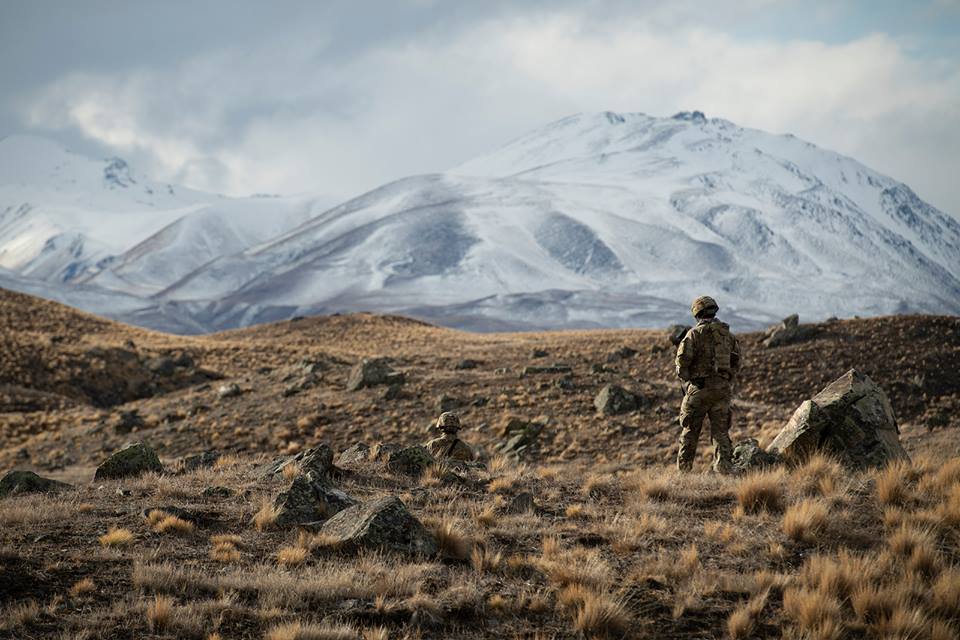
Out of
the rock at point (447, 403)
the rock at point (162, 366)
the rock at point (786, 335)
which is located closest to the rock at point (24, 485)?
the rock at point (447, 403)

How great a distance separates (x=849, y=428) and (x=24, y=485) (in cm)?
1223

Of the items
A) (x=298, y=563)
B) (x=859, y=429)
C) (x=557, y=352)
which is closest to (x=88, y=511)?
(x=298, y=563)

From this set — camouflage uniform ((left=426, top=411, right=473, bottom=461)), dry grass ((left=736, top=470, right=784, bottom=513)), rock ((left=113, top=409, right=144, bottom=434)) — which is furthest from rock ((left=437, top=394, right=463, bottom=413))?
dry grass ((left=736, top=470, right=784, bottom=513))

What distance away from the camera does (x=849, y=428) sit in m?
10.6

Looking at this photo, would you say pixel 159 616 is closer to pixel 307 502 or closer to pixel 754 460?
pixel 307 502

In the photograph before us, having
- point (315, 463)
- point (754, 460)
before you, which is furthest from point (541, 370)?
point (315, 463)

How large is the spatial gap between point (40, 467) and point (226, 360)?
20.3 m

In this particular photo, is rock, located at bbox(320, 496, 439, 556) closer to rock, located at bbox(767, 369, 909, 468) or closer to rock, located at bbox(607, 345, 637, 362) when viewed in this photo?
rock, located at bbox(767, 369, 909, 468)

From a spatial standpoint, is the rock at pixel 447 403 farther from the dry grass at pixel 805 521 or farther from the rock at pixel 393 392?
the dry grass at pixel 805 521

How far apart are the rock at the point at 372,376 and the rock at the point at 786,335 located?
15409 millimetres

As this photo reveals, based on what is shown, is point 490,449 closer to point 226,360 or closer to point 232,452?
point 232,452

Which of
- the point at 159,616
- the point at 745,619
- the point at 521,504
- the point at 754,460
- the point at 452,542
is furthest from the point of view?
the point at 754,460

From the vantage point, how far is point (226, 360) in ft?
145

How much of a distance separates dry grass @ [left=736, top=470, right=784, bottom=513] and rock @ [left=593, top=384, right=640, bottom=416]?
45.0 feet
